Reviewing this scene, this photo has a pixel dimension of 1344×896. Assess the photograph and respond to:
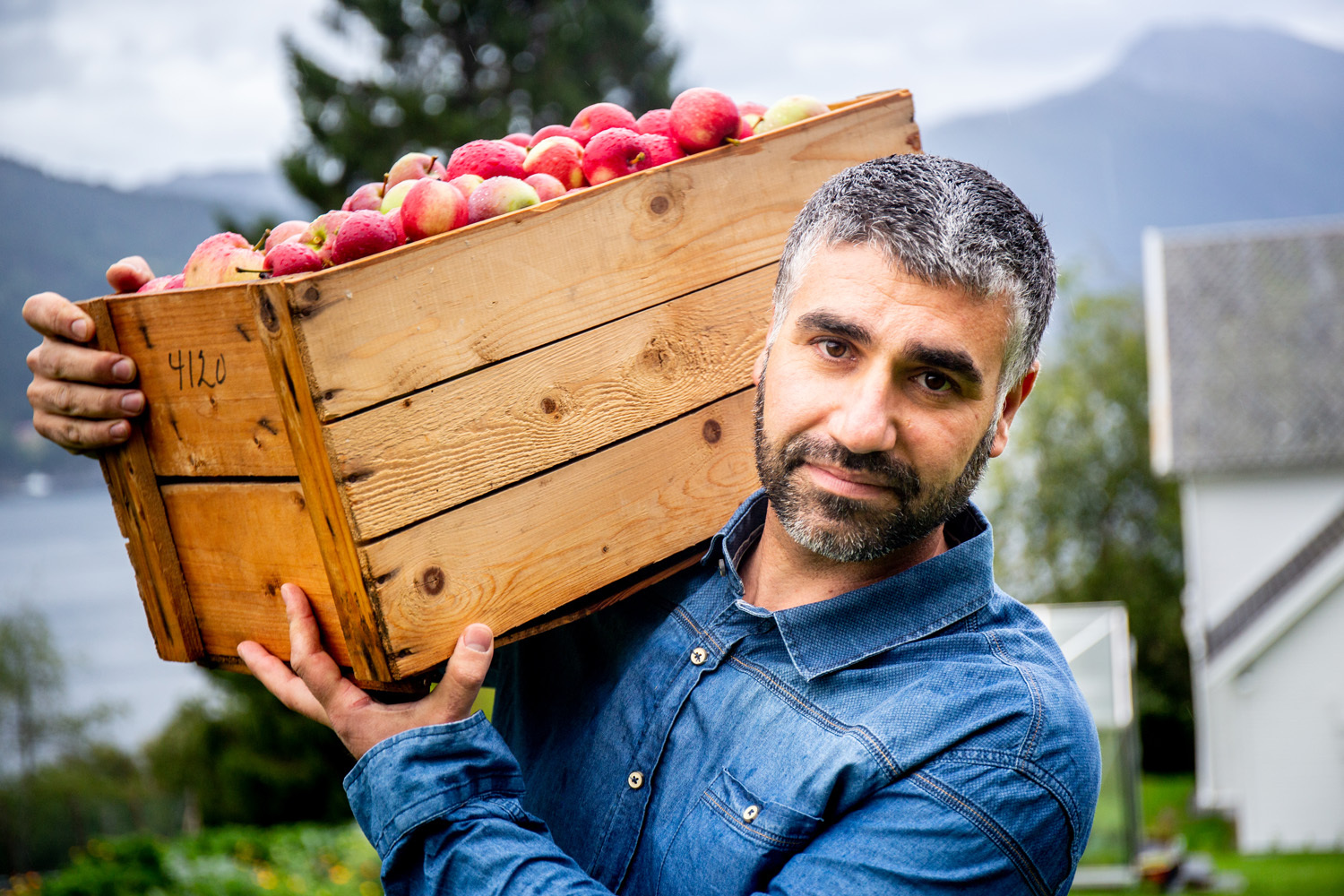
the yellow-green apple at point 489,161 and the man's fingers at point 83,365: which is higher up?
the yellow-green apple at point 489,161

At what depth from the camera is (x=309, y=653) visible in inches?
59.5

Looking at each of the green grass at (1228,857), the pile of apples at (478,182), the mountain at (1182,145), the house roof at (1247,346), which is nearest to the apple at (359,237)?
the pile of apples at (478,182)

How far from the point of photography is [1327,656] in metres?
18.5

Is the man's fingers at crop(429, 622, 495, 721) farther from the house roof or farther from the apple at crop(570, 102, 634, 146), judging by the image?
the house roof

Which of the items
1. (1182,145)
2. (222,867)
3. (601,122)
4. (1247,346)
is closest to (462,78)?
(222,867)

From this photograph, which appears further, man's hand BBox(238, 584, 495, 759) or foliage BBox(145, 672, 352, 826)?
foliage BBox(145, 672, 352, 826)

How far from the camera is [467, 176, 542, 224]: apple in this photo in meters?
1.62

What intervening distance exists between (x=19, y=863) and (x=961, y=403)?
16.5m

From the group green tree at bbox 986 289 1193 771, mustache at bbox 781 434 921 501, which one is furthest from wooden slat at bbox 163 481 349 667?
green tree at bbox 986 289 1193 771

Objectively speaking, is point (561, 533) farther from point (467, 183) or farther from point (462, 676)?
point (467, 183)

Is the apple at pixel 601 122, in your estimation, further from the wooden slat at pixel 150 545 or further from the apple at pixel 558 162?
the wooden slat at pixel 150 545

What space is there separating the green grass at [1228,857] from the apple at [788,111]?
9.83 meters

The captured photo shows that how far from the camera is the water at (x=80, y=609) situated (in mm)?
18500

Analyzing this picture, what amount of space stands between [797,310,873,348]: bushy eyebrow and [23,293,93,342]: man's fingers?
1.03m
